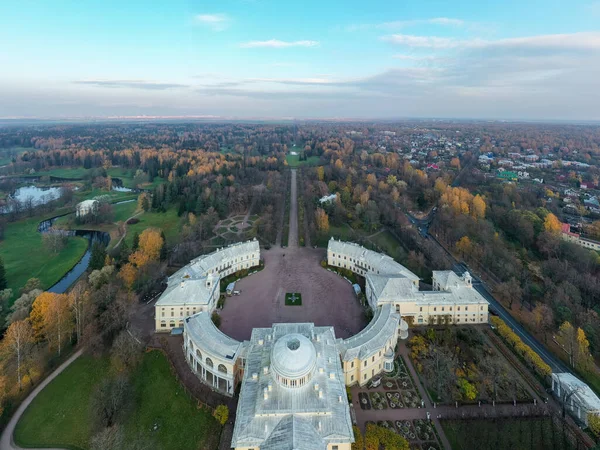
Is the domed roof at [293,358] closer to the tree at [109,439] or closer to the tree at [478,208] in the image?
the tree at [109,439]

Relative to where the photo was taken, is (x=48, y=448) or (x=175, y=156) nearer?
(x=48, y=448)

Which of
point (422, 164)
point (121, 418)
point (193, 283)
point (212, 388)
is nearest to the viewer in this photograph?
point (121, 418)

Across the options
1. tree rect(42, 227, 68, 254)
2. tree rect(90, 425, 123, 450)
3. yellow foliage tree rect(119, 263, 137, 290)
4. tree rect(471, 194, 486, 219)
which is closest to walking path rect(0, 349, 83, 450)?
tree rect(90, 425, 123, 450)

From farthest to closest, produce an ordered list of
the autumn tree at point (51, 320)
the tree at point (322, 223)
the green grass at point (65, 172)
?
the green grass at point (65, 172), the tree at point (322, 223), the autumn tree at point (51, 320)

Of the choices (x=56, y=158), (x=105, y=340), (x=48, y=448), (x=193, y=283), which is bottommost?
(x=48, y=448)

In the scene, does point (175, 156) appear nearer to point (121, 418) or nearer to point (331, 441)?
point (121, 418)

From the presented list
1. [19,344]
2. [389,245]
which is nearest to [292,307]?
[389,245]

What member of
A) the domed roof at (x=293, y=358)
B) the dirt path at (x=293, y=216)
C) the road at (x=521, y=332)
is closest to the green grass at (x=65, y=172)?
the dirt path at (x=293, y=216)

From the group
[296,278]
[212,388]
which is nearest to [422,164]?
[296,278]
